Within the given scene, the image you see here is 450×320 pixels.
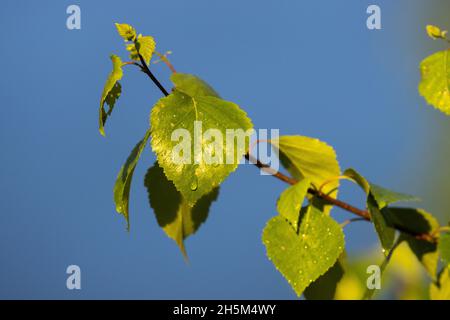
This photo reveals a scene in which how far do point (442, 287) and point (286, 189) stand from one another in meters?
0.26

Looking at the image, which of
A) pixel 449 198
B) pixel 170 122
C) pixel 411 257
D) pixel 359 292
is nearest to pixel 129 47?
pixel 170 122

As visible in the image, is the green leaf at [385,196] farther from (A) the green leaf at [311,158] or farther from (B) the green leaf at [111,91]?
(B) the green leaf at [111,91]

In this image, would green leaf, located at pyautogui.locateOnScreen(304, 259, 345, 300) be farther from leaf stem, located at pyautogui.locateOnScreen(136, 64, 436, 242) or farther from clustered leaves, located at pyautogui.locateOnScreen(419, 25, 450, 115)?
clustered leaves, located at pyautogui.locateOnScreen(419, 25, 450, 115)

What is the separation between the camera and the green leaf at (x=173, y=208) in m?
0.72

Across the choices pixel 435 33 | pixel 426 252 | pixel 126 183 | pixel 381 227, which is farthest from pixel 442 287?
pixel 126 183

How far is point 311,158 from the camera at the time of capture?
720 mm

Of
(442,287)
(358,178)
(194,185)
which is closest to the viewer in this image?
(194,185)

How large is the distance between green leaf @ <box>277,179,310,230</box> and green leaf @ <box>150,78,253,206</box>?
89mm

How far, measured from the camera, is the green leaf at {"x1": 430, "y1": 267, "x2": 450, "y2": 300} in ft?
2.45

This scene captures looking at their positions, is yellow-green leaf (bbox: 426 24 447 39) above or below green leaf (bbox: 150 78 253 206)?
above

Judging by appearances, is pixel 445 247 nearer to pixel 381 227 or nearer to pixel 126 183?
pixel 381 227

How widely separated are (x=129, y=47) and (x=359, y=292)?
0.41 meters

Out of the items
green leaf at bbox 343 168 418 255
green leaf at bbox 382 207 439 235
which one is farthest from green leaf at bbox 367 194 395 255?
green leaf at bbox 382 207 439 235
